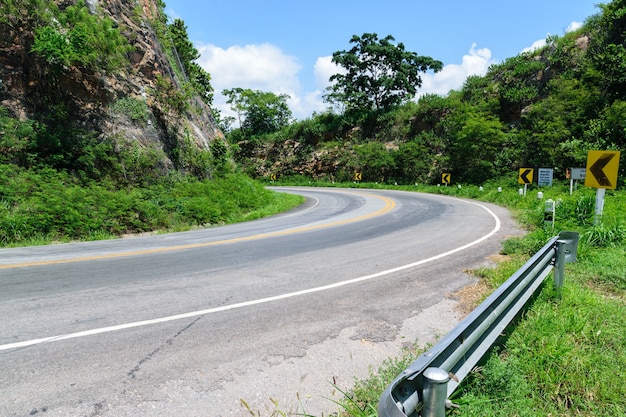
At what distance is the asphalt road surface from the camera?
2.78 m

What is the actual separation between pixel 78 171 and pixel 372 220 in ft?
36.4

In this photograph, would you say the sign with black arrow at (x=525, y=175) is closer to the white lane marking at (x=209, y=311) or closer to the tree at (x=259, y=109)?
the white lane marking at (x=209, y=311)

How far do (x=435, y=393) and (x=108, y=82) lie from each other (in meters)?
17.6

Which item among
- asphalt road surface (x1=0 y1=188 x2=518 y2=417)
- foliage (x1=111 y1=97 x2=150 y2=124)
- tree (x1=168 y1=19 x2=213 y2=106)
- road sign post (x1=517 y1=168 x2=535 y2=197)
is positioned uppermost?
tree (x1=168 y1=19 x2=213 y2=106)

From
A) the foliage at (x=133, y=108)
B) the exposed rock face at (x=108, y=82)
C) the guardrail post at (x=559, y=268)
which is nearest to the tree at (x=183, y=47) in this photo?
the exposed rock face at (x=108, y=82)

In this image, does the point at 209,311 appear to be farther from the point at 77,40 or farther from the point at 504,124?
the point at 504,124

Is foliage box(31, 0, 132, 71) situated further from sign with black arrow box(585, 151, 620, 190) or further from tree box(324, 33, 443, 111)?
tree box(324, 33, 443, 111)

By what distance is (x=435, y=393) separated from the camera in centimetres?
168

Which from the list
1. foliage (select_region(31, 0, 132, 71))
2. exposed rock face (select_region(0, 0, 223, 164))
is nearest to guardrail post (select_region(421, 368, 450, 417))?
exposed rock face (select_region(0, 0, 223, 164))

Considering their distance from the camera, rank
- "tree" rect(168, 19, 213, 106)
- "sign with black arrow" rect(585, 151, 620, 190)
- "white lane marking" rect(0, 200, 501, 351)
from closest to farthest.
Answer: "white lane marking" rect(0, 200, 501, 351), "sign with black arrow" rect(585, 151, 620, 190), "tree" rect(168, 19, 213, 106)

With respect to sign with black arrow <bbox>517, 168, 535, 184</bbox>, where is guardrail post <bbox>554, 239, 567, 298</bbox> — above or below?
below

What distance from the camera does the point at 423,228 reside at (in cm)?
1077

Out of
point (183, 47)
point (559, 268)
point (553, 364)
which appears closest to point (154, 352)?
point (553, 364)

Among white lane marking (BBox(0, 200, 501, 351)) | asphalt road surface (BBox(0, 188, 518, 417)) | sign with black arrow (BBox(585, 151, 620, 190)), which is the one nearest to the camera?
asphalt road surface (BBox(0, 188, 518, 417))
